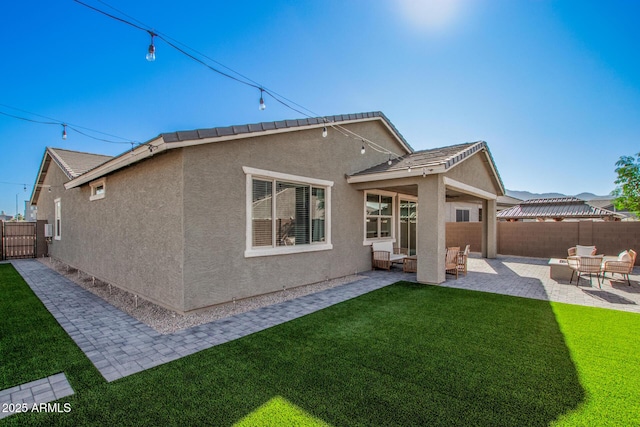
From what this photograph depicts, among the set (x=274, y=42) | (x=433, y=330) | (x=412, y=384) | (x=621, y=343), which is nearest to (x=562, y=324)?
(x=621, y=343)

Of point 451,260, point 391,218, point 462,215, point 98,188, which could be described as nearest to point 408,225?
point 391,218

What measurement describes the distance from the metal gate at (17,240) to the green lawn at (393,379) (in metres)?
15.6

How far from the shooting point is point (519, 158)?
1950 cm

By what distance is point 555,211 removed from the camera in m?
21.6

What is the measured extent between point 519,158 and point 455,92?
441 inches

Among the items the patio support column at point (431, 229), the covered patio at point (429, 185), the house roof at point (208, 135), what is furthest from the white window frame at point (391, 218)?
the house roof at point (208, 135)

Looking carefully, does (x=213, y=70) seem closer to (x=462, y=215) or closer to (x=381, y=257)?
(x=381, y=257)

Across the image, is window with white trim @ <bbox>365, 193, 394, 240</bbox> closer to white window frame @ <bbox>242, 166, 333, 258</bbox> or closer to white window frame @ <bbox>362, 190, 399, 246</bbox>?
white window frame @ <bbox>362, 190, 399, 246</bbox>

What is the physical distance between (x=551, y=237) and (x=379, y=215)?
993cm

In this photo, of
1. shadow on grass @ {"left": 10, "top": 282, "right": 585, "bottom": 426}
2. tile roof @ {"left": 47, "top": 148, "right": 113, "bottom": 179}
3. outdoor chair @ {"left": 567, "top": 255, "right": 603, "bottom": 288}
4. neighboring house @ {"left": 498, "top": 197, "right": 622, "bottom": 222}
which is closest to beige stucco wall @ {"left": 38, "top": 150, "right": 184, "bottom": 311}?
tile roof @ {"left": 47, "top": 148, "right": 113, "bottom": 179}

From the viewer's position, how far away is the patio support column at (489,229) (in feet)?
50.8

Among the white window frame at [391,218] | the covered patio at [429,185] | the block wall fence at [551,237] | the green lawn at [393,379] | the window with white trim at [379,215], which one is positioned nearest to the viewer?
the green lawn at [393,379]

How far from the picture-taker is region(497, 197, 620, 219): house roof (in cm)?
2038

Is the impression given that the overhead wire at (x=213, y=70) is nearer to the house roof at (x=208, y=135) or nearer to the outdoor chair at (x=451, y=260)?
the house roof at (x=208, y=135)
